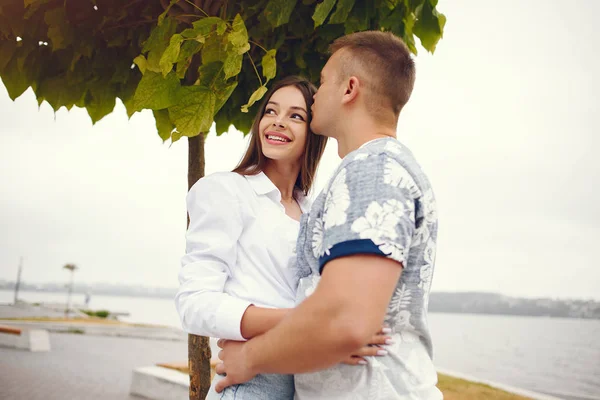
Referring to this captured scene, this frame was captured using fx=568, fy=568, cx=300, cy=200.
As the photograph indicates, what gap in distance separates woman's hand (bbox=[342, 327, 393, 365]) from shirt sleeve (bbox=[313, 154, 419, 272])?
11.6 inches

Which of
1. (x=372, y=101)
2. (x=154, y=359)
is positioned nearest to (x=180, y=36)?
(x=372, y=101)

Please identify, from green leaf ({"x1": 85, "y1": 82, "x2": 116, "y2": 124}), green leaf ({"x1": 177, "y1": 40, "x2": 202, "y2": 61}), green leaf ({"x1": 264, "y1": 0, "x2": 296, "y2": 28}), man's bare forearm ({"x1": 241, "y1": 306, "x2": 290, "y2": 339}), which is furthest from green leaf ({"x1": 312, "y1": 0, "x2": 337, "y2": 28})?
green leaf ({"x1": 85, "y1": 82, "x2": 116, "y2": 124})

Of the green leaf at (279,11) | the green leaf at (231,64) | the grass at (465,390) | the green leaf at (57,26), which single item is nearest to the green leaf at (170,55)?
the green leaf at (231,64)

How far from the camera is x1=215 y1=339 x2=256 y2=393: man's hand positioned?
5.70ft

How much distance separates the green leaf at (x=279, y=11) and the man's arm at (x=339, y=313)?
1.64 metres

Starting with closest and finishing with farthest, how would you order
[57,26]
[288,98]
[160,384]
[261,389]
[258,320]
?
[258,320]
[261,389]
[288,98]
[57,26]
[160,384]

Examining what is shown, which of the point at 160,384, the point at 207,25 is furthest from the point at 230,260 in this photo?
the point at 160,384

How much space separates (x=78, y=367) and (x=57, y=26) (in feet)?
35.4

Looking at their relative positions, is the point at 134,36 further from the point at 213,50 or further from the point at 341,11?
the point at 341,11

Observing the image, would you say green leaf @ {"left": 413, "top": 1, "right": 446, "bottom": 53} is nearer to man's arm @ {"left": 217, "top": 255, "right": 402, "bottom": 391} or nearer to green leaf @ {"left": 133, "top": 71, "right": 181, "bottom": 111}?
green leaf @ {"left": 133, "top": 71, "right": 181, "bottom": 111}

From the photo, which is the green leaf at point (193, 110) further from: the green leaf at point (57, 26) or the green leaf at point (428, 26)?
the green leaf at point (428, 26)

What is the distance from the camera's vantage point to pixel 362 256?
1378 millimetres

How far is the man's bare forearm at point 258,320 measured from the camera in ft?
5.70

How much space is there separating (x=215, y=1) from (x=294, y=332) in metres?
2.23
